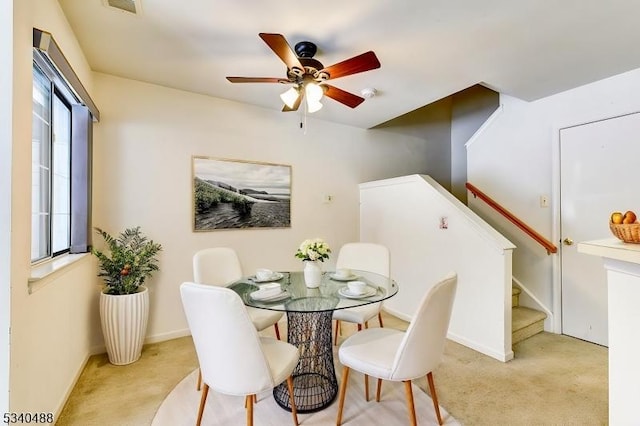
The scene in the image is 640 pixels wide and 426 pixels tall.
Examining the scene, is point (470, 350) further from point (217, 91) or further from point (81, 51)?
Result: point (81, 51)

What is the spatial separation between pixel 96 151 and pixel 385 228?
3035mm

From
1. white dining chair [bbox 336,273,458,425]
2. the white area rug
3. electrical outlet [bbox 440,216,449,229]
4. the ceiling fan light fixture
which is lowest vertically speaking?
the white area rug

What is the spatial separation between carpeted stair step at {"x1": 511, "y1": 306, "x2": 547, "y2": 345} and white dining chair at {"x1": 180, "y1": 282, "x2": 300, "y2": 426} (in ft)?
8.02

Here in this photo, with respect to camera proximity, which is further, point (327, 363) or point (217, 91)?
point (217, 91)

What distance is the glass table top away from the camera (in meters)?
1.66

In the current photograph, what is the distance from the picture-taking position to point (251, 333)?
1329 millimetres

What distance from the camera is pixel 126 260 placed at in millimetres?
2408

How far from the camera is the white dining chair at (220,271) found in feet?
7.41

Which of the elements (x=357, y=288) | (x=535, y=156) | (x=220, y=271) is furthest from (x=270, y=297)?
(x=535, y=156)

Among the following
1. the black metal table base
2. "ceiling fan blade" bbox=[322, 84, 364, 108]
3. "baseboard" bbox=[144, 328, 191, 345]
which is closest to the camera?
the black metal table base

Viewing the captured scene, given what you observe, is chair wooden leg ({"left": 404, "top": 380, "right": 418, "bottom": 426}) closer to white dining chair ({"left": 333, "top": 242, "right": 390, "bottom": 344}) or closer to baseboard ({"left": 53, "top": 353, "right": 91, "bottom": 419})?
white dining chair ({"left": 333, "top": 242, "right": 390, "bottom": 344})

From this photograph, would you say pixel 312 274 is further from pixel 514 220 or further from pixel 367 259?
pixel 514 220

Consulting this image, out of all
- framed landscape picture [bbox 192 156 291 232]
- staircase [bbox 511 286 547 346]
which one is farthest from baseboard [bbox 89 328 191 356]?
staircase [bbox 511 286 547 346]

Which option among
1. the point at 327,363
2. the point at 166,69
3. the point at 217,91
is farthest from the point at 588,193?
the point at 166,69
